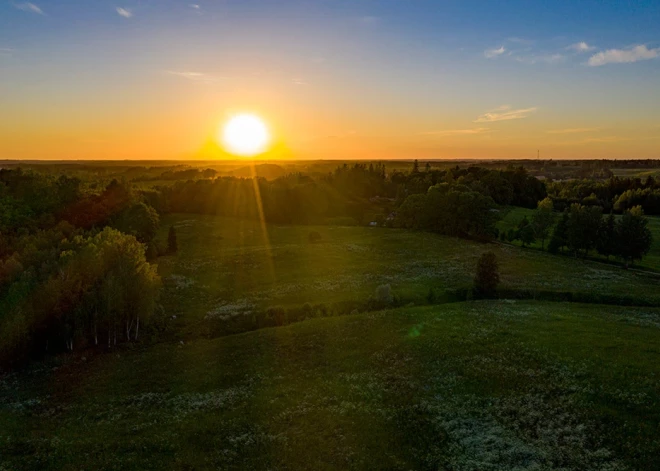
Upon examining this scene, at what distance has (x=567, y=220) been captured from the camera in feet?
271

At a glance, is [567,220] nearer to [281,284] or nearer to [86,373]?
[281,284]

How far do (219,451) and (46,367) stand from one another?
23.4 metres

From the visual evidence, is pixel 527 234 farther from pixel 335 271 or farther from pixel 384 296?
pixel 384 296

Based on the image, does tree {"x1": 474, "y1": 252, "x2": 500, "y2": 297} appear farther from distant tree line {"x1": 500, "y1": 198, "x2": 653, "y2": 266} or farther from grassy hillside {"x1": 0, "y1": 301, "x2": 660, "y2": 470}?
distant tree line {"x1": 500, "y1": 198, "x2": 653, "y2": 266}

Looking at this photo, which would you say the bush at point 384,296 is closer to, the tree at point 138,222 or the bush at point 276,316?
the bush at point 276,316

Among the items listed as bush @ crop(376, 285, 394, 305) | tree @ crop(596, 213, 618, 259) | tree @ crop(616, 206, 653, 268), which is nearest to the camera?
bush @ crop(376, 285, 394, 305)

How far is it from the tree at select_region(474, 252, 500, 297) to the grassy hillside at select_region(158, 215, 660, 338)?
402 cm

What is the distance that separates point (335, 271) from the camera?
69062 millimetres

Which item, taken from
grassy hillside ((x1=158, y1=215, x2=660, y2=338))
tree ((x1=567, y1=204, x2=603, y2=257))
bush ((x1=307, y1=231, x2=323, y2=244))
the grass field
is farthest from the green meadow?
bush ((x1=307, y1=231, x2=323, y2=244))

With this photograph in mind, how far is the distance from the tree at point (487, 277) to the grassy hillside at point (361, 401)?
11392 mm

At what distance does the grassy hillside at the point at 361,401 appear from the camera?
24125 millimetres

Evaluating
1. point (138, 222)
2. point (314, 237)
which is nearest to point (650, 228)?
point (314, 237)

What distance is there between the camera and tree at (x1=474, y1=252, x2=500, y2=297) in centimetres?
5519

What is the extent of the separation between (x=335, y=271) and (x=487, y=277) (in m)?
22.9
